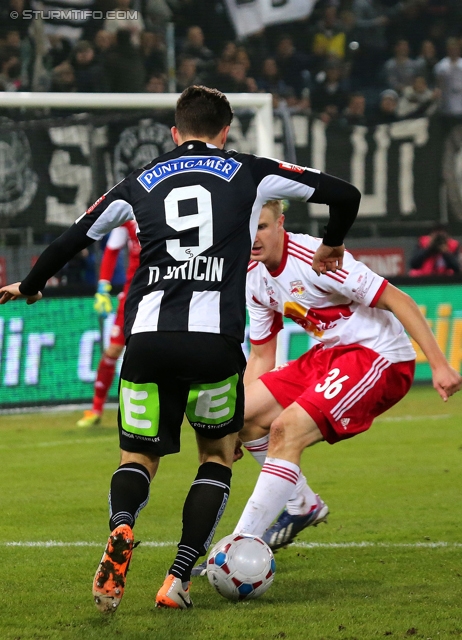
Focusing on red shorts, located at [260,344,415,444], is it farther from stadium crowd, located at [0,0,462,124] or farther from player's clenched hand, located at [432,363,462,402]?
stadium crowd, located at [0,0,462,124]

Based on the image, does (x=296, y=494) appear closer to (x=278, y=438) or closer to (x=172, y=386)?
(x=278, y=438)

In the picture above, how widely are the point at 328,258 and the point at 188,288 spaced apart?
687 millimetres

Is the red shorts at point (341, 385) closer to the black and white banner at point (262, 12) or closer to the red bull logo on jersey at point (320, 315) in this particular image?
the red bull logo on jersey at point (320, 315)

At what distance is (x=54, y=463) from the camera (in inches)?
319

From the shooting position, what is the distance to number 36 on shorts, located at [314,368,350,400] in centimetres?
472

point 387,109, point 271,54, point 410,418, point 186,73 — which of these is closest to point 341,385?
point 410,418

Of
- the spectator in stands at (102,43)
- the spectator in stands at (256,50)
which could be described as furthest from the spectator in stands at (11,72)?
the spectator in stands at (256,50)

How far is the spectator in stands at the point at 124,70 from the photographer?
15.5 m

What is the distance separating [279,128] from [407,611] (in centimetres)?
1258

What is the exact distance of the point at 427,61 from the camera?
721 inches

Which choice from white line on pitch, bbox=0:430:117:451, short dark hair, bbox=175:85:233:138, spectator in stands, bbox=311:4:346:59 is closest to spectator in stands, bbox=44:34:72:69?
spectator in stands, bbox=311:4:346:59

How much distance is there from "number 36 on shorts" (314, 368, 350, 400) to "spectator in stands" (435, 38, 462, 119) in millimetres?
13641

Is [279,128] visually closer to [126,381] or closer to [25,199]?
[25,199]

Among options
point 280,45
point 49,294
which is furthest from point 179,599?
point 280,45
